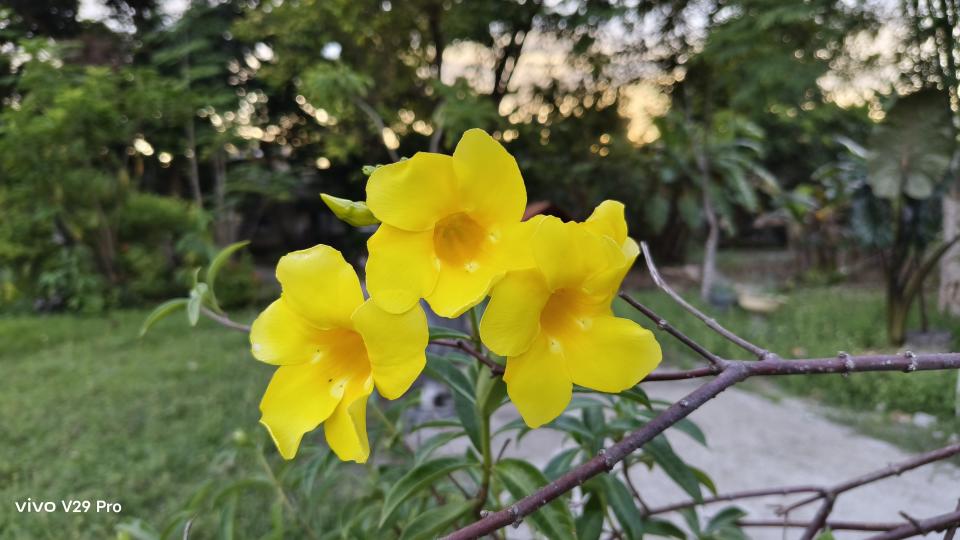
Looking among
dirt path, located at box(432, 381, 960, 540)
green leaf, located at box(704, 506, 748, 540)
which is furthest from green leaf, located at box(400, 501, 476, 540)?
dirt path, located at box(432, 381, 960, 540)

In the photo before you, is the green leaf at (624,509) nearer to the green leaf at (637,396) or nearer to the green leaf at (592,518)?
the green leaf at (592,518)

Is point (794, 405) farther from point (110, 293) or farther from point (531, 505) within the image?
point (110, 293)

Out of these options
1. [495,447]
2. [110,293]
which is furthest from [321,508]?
[110,293]

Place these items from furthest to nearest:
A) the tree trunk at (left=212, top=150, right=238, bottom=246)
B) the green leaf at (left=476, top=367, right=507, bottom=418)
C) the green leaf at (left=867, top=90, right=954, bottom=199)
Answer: the tree trunk at (left=212, top=150, right=238, bottom=246)
the green leaf at (left=867, top=90, right=954, bottom=199)
the green leaf at (left=476, top=367, right=507, bottom=418)

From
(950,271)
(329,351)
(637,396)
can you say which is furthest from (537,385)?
(950,271)

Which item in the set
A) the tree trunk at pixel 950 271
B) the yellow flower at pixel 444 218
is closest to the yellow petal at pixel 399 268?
the yellow flower at pixel 444 218

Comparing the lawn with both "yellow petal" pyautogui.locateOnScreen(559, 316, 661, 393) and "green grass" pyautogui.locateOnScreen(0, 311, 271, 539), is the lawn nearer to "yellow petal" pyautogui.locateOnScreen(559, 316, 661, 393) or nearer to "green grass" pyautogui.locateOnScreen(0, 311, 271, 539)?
"green grass" pyautogui.locateOnScreen(0, 311, 271, 539)
